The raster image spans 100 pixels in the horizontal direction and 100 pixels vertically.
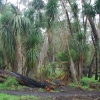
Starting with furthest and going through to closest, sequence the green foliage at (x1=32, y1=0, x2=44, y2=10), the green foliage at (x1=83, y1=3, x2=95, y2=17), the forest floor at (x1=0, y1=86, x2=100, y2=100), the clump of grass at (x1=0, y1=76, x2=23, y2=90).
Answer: the green foliage at (x1=32, y1=0, x2=44, y2=10) < the green foliage at (x1=83, y1=3, x2=95, y2=17) < the clump of grass at (x1=0, y1=76, x2=23, y2=90) < the forest floor at (x1=0, y1=86, x2=100, y2=100)

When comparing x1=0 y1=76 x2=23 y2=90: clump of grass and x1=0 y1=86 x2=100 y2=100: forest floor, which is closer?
x1=0 y1=86 x2=100 y2=100: forest floor

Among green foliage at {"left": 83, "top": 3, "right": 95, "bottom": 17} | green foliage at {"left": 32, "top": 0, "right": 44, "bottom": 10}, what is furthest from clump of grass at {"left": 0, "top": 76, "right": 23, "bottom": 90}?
green foliage at {"left": 32, "top": 0, "right": 44, "bottom": 10}

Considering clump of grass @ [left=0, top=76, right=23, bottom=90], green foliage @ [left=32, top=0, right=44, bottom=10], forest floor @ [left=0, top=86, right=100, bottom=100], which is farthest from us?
green foliage @ [left=32, top=0, right=44, bottom=10]

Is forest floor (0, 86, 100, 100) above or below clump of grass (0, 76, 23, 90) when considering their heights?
below

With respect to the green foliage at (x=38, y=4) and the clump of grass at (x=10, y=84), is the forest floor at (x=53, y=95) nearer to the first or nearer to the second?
the clump of grass at (x=10, y=84)

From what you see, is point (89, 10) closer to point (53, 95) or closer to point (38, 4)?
point (38, 4)

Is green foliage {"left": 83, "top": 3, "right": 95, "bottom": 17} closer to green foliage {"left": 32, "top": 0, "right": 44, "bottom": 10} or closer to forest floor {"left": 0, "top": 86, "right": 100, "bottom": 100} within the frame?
green foliage {"left": 32, "top": 0, "right": 44, "bottom": 10}

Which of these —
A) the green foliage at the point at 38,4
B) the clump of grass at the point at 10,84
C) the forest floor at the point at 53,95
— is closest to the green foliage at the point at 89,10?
the green foliage at the point at 38,4

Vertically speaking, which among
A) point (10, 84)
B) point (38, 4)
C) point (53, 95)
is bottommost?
point (53, 95)

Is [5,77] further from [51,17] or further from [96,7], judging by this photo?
[96,7]

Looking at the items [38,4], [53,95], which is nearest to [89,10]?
[38,4]

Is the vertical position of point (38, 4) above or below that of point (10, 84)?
above

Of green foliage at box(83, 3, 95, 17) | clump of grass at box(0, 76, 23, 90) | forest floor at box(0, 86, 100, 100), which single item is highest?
green foliage at box(83, 3, 95, 17)

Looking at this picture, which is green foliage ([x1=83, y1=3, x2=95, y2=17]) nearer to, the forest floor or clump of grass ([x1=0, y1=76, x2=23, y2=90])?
the forest floor
